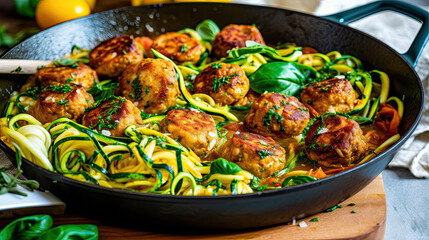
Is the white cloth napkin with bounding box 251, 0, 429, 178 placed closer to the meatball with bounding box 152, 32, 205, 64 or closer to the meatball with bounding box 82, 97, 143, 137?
the meatball with bounding box 152, 32, 205, 64

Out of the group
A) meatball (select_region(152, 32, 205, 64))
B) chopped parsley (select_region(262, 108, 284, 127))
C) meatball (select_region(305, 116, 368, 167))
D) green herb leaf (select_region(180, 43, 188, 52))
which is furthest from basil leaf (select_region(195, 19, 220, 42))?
meatball (select_region(305, 116, 368, 167))

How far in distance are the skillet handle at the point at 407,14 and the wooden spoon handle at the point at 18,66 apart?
309 cm

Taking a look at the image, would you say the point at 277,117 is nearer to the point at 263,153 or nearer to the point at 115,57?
the point at 263,153

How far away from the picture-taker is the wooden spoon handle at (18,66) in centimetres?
392

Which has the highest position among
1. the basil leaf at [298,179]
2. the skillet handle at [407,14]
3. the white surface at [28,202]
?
the skillet handle at [407,14]

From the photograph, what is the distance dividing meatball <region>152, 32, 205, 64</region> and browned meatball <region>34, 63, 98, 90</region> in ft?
2.56

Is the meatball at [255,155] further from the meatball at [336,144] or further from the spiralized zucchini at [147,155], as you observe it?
the meatball at [336,144]

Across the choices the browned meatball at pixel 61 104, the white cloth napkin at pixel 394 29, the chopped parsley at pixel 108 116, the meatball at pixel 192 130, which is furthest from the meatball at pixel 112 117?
the white cloth napkin at pixel 394 29

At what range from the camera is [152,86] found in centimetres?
372

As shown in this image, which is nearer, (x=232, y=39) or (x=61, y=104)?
(x=61, y=104)

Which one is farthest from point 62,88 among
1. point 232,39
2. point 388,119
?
point 388,119

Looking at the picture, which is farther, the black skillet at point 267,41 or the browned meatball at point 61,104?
the browned meatball at point 61,104

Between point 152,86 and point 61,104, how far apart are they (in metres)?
0.75

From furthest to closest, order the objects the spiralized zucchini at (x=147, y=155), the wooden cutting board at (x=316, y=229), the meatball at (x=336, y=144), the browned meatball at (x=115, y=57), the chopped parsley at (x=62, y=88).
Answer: the browned meatball at (x=115, y=57), the chopped parsley at (x=62, y=88), the meatball at (x=336, y=144), the spiralized zucchini at (x=147, y=155), the wooden cutting board at (x=316, y=229)
